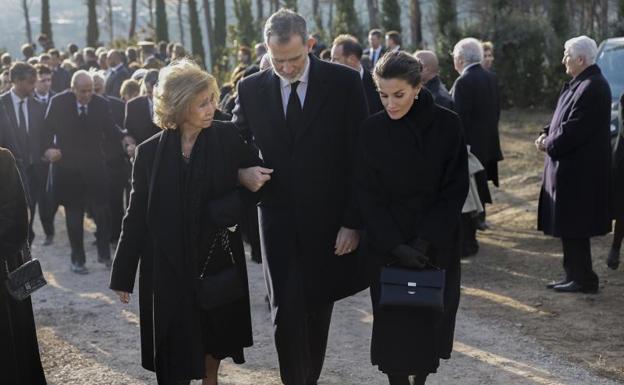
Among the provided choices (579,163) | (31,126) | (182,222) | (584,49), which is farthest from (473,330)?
(31,126)

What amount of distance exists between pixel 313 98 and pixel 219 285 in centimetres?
112

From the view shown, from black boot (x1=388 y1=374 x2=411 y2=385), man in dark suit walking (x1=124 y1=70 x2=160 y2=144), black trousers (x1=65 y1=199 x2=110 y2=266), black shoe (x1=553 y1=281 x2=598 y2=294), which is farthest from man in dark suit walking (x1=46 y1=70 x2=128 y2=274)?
black boot (x1=388 y1=374 x2=411 y2=385)

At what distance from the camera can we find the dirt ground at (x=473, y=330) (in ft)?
21.1

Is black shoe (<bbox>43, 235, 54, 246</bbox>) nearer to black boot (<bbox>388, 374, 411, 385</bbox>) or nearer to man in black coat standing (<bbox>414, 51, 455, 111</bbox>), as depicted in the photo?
man in black coat standing (<bbox>414, 51, 455, 111</bbox>)

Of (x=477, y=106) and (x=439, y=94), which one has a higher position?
(x=439, y=94)

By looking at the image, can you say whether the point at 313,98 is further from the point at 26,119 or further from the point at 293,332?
the point at 26,119

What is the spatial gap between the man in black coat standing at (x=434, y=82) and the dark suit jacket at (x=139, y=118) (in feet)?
8.96

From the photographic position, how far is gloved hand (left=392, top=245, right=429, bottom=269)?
4.87 metres

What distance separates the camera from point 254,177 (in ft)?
16.6

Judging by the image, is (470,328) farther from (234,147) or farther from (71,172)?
(71,172)

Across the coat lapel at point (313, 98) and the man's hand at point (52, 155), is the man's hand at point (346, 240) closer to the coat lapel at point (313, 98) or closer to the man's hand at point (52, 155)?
the coat lapel at point (313, 98)

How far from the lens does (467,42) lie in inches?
404

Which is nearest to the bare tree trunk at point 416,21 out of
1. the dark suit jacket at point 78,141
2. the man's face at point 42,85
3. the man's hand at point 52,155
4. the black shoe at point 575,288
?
the man's face at point 42,85

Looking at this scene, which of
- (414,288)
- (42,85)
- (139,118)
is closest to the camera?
(414,288)
